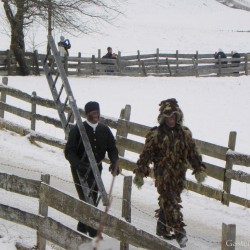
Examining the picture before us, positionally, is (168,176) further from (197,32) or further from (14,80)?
(197,32)

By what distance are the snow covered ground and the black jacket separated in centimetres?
80

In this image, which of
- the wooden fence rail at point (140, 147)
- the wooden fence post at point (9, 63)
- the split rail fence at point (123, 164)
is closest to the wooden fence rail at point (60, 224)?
the split rail fence at point (123, 164)

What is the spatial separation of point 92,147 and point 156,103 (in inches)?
599

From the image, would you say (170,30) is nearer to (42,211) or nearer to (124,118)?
(124,118)

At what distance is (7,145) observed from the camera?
518 inches

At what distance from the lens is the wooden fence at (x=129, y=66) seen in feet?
88.5

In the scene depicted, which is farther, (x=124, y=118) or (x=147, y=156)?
(x=124, y=118)

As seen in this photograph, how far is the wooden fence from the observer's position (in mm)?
26969

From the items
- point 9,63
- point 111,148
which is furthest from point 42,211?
point 9,63

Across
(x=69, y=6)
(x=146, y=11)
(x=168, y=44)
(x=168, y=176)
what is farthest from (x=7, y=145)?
(x=146, y=11)

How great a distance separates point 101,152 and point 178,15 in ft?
181

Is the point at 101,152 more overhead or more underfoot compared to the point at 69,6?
more underfoot

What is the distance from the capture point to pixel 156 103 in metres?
22.6

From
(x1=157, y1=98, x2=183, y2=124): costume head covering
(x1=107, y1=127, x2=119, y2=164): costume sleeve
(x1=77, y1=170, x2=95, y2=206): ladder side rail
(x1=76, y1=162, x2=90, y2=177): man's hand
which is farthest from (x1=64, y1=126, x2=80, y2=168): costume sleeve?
(x1=157, y1=98, x2=183, y2=124): costume head covering
